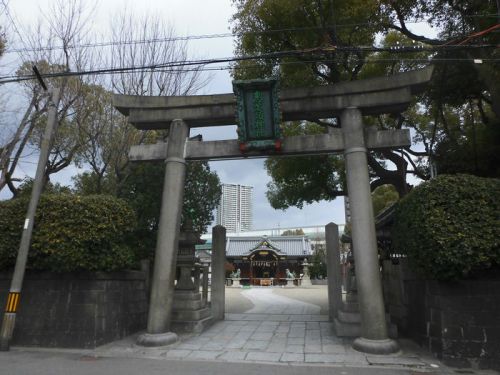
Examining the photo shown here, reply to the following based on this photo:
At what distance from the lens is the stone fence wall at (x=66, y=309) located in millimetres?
8109

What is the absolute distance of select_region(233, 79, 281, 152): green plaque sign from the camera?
8.61 metres

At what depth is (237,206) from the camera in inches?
4547

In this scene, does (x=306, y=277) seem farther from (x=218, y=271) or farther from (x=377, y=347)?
(x=377, y=347)

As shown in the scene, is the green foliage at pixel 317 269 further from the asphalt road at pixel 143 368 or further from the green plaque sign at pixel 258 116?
the asphalt road at pixel 143 368

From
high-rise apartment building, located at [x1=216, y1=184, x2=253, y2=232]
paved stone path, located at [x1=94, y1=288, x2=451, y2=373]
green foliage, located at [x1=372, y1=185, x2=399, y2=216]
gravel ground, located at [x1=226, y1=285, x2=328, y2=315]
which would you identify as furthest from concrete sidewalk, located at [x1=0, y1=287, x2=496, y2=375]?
high-rise apartment building, located at [x1=216, y1=184, x2=253, y2=232]

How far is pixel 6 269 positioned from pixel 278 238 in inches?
1393

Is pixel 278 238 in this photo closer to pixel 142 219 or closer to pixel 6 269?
pixel 142 219

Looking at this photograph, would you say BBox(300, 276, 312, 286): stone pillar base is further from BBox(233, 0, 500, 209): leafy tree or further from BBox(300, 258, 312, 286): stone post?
BBox(233, 0, 500, 209): leafy tree

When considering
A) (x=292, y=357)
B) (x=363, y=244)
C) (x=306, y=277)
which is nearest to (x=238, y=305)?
(x=292, y=357)

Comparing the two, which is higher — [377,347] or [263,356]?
[377,347]

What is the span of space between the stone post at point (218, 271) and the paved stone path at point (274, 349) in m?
1.11

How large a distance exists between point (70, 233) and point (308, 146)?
214 inches

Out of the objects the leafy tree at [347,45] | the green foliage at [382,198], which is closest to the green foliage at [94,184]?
the leafy tree at [347,45]

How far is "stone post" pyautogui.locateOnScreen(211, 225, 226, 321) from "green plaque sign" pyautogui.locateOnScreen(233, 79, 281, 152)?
14.4ft
